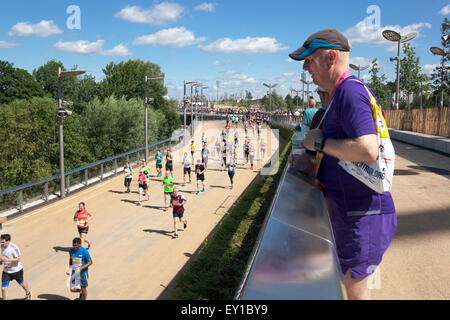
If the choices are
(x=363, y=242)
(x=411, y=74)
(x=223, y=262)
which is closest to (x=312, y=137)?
(x=363, y=242)

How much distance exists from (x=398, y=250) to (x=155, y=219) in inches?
466

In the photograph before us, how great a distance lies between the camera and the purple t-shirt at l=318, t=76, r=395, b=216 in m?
1.42

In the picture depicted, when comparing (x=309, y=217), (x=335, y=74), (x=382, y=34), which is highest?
(x=382, y=34)

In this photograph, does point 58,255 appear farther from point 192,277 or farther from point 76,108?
point 76,108

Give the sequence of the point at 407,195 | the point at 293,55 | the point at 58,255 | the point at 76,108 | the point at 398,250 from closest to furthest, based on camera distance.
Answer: the point at 293,55 → the point at 398,250 → the point at 407,195 → the point at 58,255 → the point at 76,108

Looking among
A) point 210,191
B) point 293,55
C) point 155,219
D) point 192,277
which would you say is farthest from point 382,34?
point 293,55

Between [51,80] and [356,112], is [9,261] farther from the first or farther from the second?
[51,80]

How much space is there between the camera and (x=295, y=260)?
116 centimetres

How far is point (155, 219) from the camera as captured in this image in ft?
53.5

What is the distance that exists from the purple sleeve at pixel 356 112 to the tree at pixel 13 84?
63.6 metres

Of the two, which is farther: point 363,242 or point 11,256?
point 11,256

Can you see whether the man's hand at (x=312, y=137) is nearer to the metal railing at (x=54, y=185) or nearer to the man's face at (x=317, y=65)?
the man's face at (x=317, y=65)

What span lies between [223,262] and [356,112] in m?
8.69

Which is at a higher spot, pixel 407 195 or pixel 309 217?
pixel 309 217
